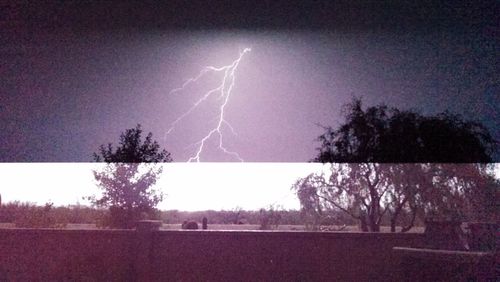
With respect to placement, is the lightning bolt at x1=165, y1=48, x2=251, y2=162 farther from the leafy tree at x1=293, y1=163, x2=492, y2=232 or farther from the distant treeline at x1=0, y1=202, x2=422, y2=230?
the distant treeline at x1=0, y1=202, x2=422, y2=230

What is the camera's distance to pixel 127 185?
1381 cm

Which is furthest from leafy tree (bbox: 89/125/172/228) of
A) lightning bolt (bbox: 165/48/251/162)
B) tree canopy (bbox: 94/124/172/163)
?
lightning bolt (bbox: 165/48/251/162)

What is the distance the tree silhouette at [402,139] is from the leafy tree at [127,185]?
5.06 m

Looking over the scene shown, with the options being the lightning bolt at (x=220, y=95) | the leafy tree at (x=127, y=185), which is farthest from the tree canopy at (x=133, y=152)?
the lightning bolt at (x=220, y=95)

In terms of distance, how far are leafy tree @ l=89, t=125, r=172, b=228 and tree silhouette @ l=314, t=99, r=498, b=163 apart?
5.06 meters

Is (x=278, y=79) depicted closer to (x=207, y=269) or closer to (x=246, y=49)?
(x=246, y=49)

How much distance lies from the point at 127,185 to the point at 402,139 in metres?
8.08

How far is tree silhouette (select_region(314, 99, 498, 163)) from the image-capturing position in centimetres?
1173

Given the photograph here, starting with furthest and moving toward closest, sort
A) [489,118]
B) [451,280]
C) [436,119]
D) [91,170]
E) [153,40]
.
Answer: [91,170]
[436,119]
[489,118]
[153,40]
[451,280]

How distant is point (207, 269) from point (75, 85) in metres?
4.31

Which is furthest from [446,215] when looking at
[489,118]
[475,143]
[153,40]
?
[153,40]

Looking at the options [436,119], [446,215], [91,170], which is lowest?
[446,215]

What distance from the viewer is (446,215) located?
1238cm

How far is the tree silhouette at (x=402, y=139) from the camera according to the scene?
11.7 meters
